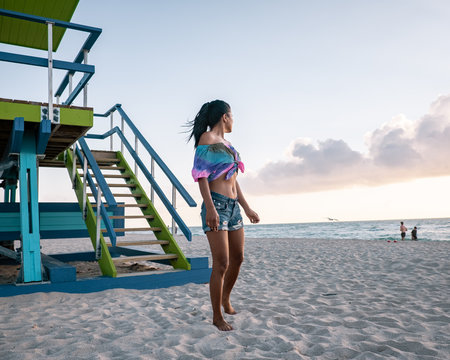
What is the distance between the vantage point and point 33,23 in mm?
6922

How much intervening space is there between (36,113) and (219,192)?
9.54 feet

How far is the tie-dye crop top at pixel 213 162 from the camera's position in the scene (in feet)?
10.1

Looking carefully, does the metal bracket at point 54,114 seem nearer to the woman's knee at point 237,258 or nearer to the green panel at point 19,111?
the green panel at point 19,111

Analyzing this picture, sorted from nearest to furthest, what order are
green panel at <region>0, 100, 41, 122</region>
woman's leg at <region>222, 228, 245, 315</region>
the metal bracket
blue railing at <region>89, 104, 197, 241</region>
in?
woman's leg at <region>222, 228, 245, 315</region> → green panel at <region>0, 100, 41, 122</region> → the metal bracket → blue railing at <region>89, 104, 197, 241</region>

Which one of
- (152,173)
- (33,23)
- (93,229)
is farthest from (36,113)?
(33,23)

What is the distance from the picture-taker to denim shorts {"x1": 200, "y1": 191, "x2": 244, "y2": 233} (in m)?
3.07

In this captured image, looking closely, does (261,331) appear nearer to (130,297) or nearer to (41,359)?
(41,359)

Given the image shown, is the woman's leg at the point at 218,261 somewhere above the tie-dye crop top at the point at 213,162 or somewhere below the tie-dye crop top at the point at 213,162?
below

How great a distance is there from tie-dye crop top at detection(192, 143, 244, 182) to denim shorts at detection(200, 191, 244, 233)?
18 cm

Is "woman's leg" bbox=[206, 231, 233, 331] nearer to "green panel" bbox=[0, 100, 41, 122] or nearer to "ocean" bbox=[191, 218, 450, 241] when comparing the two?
"green panel" bbox=[0, 100, 41, 122]

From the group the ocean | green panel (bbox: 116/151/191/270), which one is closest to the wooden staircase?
green panel (bbox: 116/151/191/270)

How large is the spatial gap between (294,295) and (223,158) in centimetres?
231

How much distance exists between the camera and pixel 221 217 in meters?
3.07

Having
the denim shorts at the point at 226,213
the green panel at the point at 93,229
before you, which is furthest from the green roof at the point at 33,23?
the denim shorts at the point at 226,213
